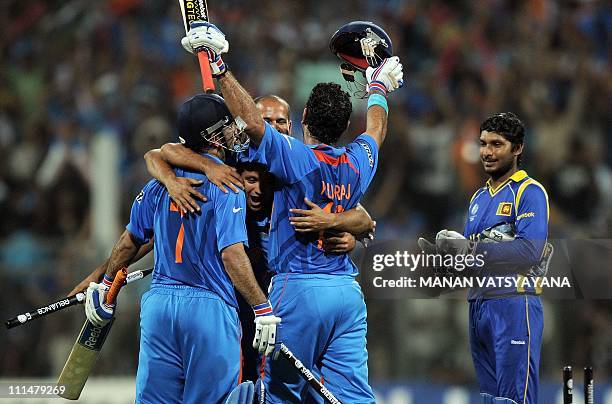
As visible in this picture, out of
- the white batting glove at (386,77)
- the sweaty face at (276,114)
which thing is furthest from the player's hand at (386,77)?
the sweaty face at (276,114)

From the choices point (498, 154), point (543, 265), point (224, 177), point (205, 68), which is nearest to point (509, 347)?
point (543, 265)

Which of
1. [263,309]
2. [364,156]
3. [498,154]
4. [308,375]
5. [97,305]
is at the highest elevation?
[498,154]

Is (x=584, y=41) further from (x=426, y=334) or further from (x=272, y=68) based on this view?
(x=426, y=334)

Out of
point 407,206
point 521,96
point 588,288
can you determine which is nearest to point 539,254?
point 588,288

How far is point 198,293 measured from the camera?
16.5 ft

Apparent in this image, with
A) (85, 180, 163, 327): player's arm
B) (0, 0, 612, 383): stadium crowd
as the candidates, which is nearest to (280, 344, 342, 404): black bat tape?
(85, 180, 163, 327): player's arm

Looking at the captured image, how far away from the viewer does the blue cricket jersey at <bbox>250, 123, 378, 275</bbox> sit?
5.14 metres

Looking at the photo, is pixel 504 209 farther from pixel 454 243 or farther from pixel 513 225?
pixel 454 243

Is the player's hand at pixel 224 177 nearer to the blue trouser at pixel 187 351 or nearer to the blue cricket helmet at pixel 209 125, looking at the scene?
the blue cricket helmet at pixel 209 125

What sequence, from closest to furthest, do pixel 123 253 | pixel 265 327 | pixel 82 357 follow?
1. pixel 265 327
2. pixel 123 253
3. pixel 82 357

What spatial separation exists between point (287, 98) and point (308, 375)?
5893 millimetres

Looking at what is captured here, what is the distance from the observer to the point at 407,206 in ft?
32.8

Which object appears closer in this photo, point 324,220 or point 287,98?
point 324,220

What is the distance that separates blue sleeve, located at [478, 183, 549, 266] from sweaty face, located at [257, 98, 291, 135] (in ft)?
5.39
